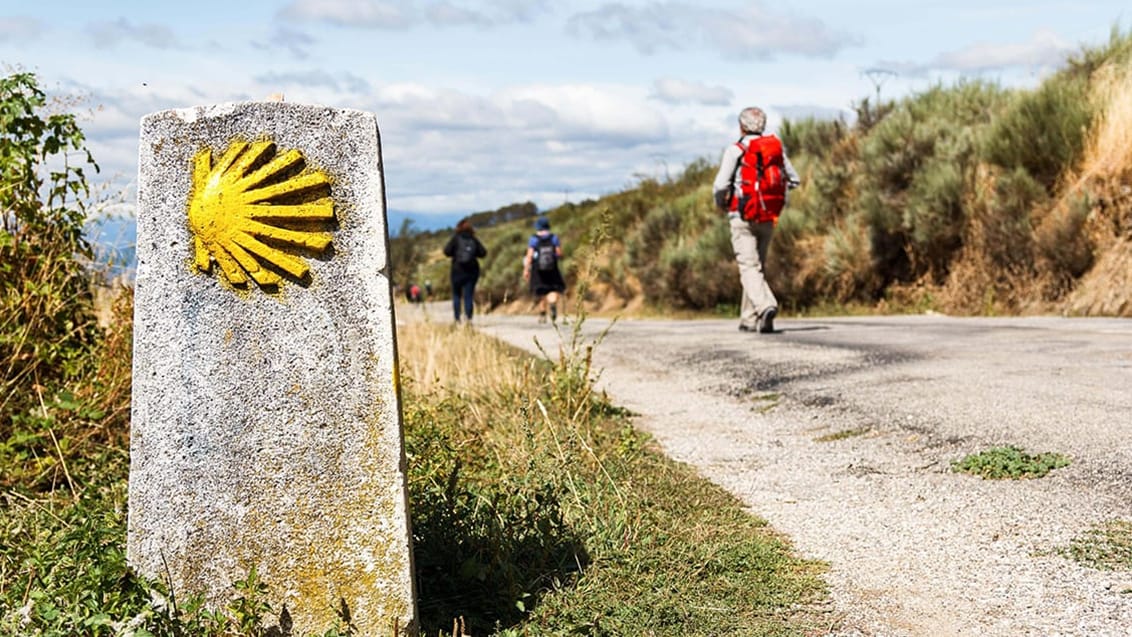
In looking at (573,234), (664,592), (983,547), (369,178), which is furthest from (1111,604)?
(573,234)

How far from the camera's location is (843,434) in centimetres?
695

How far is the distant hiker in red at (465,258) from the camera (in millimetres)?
16438

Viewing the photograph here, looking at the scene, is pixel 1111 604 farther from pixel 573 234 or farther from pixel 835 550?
pixel 573 234

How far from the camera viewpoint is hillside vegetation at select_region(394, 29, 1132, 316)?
14227 millimetres

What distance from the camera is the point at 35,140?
21.0 ft

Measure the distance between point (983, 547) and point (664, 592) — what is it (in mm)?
1449

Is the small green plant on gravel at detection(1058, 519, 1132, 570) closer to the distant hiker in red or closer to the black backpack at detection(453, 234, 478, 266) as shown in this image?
the distant hiker in red

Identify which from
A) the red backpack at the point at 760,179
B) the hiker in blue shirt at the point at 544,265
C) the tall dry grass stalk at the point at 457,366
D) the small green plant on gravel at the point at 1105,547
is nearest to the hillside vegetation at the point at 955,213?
the tall dry grass stalk at the point at 457,366

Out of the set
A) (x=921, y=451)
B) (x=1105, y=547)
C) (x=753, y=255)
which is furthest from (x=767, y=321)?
(x=1105, y=547)

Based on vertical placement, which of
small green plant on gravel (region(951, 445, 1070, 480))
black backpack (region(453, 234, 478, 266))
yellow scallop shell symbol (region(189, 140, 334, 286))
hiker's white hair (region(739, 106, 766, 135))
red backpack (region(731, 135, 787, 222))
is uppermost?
hiker's white hair (region(739, 106, 766, 135))

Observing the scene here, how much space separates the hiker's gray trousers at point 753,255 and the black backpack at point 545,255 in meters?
5.02

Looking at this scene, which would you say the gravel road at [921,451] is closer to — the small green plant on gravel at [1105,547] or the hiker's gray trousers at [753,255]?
the small green plant on gravel at [1105,547]

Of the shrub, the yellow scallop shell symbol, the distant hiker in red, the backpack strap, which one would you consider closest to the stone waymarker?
the yellow scallop shell symbol

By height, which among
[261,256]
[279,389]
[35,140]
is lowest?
[279,389]
